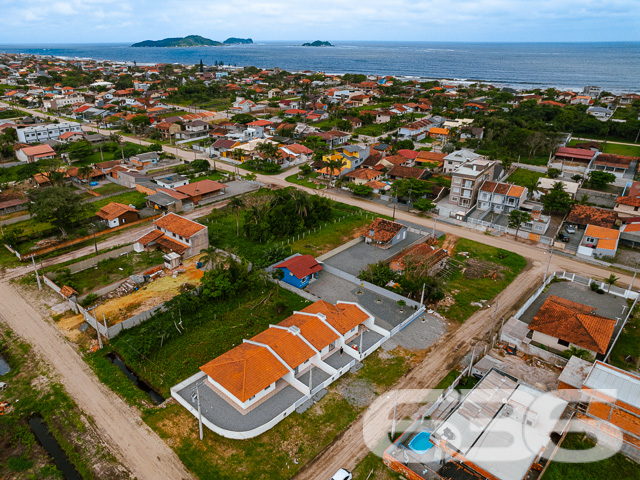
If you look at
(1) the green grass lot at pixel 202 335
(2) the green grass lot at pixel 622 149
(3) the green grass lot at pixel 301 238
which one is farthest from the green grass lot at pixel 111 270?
(2) the green grass lot at pixel 622 149

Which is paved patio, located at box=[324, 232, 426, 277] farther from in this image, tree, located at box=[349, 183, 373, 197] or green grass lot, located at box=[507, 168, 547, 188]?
green grass lot, located at box=[507, 168, 547, 188]

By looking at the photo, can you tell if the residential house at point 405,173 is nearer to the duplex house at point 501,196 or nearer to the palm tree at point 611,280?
the duplex house at point 501,196

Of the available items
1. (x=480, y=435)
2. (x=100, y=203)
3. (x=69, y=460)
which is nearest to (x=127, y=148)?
(x=100, y=203)

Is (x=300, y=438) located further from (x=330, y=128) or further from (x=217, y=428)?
(x=330, y=128)

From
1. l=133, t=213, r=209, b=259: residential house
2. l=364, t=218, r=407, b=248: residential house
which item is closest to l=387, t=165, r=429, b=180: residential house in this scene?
l=364, t=218, r=407, b=248: residential house

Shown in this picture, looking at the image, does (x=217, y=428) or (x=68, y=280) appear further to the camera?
(x=68, y=280)

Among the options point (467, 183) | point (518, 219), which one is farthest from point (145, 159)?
point (518, 219)

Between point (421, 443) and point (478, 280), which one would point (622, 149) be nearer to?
point (478, 280)
